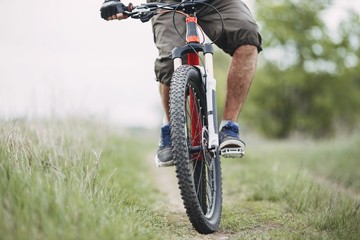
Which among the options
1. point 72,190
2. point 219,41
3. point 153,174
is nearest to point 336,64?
point 153,174

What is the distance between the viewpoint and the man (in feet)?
11.0

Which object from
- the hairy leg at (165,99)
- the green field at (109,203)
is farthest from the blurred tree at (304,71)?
the hairy leg at (165,99)

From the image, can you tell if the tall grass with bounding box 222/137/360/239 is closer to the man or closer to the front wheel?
the front wheel

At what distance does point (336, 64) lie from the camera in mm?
19641

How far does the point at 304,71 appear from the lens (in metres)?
19.9

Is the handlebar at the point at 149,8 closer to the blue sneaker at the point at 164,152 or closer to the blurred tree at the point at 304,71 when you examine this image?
the blue sneaker at the point at 164,152

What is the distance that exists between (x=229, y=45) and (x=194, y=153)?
86 centimetres

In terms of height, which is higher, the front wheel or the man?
the man

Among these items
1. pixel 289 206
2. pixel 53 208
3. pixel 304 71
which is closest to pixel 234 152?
pixel 289 206

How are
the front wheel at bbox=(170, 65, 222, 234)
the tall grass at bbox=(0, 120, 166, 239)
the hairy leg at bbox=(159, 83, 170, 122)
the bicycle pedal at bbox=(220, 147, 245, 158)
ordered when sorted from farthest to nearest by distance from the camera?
the hairy leg at bbox=(159, 83, 170, 122) → the bicycle pedal at bbox=(220, 147, 245, 158) → the front wheel at bbox=(170, 65, 222, 234) → the tall grass at bbox=(0, 120, 166, 239)

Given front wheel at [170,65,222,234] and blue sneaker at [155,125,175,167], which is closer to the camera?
front wheel at [170,65,222,234]

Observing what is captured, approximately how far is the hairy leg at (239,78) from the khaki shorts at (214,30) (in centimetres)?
6

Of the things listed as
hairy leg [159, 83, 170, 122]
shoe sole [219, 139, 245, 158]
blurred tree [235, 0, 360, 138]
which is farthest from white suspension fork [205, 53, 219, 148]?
blurred tree [235, 0, 360, 138]

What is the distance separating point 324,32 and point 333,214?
18118 mm
